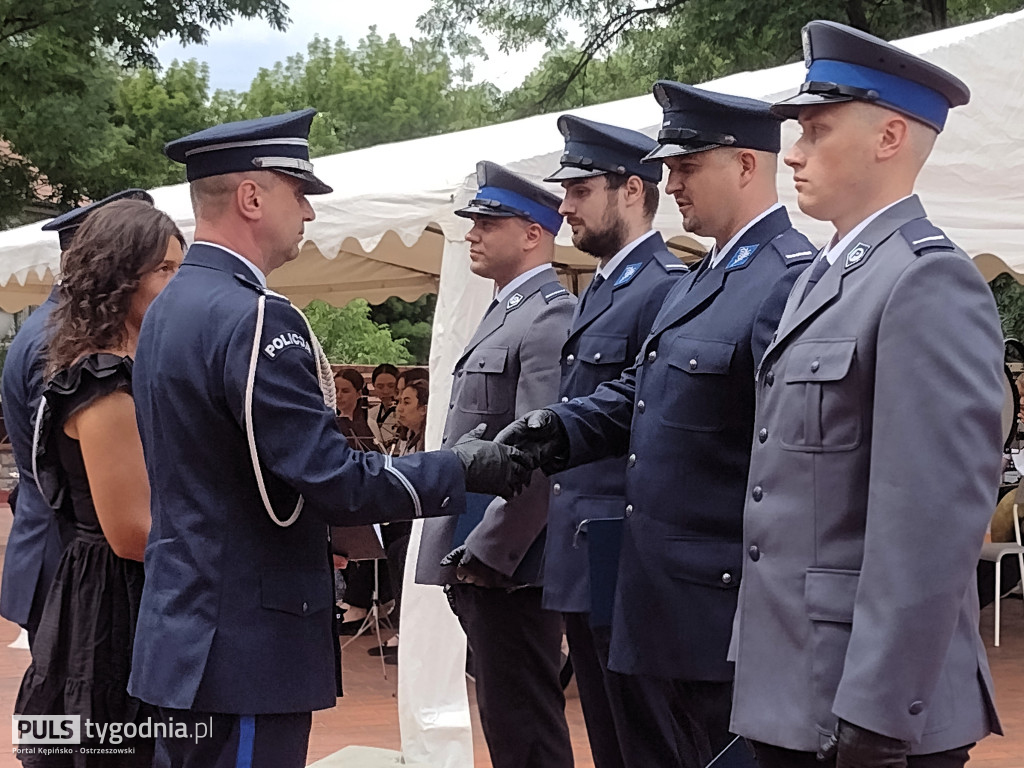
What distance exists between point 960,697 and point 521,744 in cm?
213

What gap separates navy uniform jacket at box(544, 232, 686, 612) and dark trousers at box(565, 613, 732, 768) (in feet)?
A: 0.41

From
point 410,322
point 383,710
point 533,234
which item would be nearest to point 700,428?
point 533,234

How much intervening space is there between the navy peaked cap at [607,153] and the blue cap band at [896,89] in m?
1.47

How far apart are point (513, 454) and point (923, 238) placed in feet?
3.77

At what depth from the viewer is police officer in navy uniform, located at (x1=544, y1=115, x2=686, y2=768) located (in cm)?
340

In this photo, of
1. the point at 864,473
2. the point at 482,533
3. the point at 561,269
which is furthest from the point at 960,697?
the point at 561,269

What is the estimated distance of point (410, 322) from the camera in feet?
114

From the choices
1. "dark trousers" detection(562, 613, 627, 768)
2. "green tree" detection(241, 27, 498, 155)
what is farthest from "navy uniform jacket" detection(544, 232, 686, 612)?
"green tree" detection(241, 27, 498, 155)

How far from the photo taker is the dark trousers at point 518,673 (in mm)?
3879

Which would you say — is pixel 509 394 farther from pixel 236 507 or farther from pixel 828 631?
pixel 828 631

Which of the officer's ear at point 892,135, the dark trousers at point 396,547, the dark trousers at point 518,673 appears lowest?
the dark trousers at point 396,547

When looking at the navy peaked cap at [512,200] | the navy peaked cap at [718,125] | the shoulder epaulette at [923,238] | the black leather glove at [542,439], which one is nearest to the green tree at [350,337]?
the navy peaked cap at [512,200]

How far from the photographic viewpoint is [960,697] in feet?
6.47

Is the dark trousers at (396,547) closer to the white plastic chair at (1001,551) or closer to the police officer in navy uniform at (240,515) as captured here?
the white plastic chair at (1001,551)
